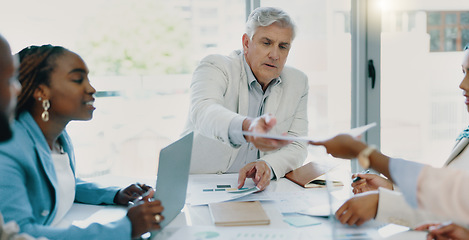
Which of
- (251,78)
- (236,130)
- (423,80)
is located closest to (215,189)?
(236,130)

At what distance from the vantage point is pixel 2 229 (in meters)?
0.96

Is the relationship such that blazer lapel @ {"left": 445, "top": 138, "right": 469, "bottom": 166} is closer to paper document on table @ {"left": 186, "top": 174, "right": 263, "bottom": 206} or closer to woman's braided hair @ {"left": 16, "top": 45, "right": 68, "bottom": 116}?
paper document on table @ {"left": 186, "top": 174, "right": 263, "bottom": 206}

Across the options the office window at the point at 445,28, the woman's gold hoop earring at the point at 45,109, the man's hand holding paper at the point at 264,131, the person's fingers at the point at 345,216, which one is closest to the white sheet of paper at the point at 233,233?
the person's fingers at the point at 345,216

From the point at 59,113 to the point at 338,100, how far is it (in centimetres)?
247

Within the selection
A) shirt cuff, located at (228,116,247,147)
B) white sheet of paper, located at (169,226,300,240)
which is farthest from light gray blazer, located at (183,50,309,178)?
white sheet of paper, located at (169,226,300,240)

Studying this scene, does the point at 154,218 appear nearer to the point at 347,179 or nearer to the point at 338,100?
the point at 347,179

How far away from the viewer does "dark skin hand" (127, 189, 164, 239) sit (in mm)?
1200

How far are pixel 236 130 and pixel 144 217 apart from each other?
1.61ft

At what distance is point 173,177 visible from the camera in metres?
1.34

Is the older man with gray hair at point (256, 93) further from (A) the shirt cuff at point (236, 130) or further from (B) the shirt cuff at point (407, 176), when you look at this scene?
(B) the shirt cuff at point (407, 176)

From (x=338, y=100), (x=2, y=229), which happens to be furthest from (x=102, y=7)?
(x=2, y=229)

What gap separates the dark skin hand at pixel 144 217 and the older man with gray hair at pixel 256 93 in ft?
2.01

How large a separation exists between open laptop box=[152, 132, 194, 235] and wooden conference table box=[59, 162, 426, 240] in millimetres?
41

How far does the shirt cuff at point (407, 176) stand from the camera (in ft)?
3.17
